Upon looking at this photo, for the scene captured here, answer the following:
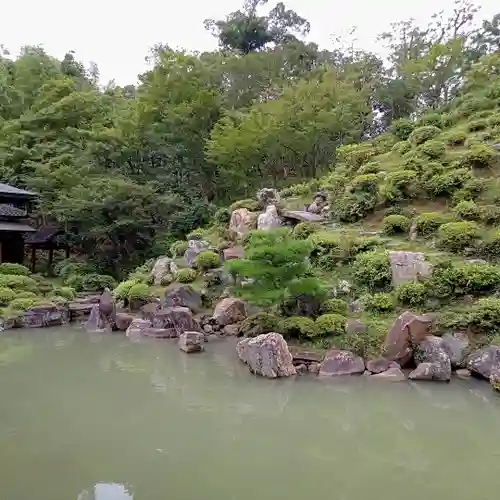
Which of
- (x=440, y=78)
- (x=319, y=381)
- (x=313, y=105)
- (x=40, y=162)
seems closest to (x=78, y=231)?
(x=40, y=162)

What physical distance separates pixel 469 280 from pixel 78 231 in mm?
14869

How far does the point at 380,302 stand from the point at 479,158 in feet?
23.0

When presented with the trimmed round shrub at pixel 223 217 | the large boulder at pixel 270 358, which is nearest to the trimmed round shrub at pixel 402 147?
the trimmed round shrub at pixel 223 217

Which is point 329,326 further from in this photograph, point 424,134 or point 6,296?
point 424,134

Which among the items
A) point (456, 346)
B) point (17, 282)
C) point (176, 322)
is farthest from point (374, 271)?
point (17, 282)

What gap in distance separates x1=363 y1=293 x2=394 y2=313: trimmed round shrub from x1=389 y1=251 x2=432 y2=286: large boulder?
55 centimetres

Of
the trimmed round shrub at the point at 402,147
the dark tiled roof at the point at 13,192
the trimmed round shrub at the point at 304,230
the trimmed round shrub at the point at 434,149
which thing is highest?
the trimmed round shrub at the point at 402,147

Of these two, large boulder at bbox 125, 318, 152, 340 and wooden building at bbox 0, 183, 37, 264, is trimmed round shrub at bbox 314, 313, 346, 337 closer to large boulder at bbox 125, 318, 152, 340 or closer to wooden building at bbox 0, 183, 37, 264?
large boulder at bbox 125, 318, 152, 340

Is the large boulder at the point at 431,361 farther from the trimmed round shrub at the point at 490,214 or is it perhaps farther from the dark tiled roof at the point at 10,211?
the dark tiled roof at the point at 10,211

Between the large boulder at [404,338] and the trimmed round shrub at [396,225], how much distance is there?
4928 millimetres

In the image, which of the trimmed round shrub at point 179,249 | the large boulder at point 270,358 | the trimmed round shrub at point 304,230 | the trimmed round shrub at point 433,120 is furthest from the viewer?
the trimmed round shrub at point 433,120

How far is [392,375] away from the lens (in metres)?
8.33

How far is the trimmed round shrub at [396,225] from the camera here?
13391 millimetres

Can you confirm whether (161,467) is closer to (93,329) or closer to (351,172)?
(93,329)
